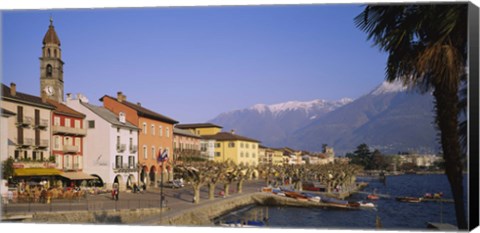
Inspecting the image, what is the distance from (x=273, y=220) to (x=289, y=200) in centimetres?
732

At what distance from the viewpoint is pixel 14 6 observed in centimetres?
1767

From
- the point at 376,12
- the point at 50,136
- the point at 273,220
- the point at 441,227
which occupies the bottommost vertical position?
the point at 273,220

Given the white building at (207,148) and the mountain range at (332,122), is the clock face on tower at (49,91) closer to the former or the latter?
the mountain range at (332,122)

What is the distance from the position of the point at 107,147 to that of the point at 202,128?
5.83m

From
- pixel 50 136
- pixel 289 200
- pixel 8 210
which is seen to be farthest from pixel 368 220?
pixel 8 210

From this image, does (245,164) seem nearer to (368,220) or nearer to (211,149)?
(211,149)

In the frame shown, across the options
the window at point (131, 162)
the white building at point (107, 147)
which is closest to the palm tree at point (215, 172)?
the white building at point (107, 147)

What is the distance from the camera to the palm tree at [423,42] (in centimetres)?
781

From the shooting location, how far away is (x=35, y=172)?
23.8 metres

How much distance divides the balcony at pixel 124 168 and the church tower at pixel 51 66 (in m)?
5.03

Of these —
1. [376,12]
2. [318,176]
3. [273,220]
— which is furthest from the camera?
[318,176]

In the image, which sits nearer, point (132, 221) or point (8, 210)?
point (8, 210)

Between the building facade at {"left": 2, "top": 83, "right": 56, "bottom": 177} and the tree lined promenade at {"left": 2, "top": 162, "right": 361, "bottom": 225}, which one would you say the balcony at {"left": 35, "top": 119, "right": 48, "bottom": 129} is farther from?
the tree lined promenade at {"left": 2, "top": 162, "right": 361, "bottom": 225}

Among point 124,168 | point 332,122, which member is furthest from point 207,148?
point 332,122
